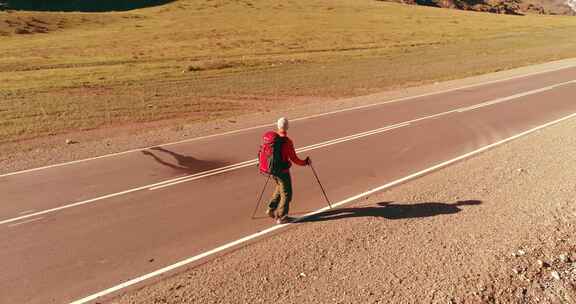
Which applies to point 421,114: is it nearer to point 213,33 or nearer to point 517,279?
point 517,279

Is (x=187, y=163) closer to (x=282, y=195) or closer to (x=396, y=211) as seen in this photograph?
(x=282, y=195)

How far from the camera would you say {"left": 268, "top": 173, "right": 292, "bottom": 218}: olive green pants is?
26.7ft

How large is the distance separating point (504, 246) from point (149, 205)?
6.67 meters

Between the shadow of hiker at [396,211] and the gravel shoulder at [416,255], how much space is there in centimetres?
2

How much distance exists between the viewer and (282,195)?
326 inches

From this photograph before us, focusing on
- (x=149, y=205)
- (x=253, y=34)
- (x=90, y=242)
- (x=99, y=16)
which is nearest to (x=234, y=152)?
(x=149, y=205)

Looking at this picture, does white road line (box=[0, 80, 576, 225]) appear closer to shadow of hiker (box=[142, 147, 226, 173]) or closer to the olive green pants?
shadow of hiker (box=[142, 147, 226, 173])

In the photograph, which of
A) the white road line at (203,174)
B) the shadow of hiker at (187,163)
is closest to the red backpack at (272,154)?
the white road line at (203,174)

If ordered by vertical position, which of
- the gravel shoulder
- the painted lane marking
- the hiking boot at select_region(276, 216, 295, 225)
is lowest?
the gravel shoulder

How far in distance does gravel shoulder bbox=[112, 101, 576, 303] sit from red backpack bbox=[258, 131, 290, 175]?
1.18 meters

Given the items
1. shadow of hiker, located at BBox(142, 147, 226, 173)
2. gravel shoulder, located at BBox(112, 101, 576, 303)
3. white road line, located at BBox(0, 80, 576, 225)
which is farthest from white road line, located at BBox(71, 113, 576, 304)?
shadow of hiker, located at BBox(142, 147, 226, 173)

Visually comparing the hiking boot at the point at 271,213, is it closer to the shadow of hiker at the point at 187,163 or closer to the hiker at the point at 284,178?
the hiker at the point at 284,178

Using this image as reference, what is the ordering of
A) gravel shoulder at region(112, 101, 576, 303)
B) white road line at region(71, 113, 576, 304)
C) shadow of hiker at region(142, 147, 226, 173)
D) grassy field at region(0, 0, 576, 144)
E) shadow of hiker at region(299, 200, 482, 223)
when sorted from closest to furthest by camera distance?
gravel shoulder at region(112, 101, 576, 303)
white road line at region(71, 113, 576, 304)
shadow of hiker at region(299, 200, 482, 223)
shadow of hiker at region(142, 147, 226, 173)
grassy field at region(0, 0, 576, 144)

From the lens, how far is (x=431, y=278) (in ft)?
21.6
